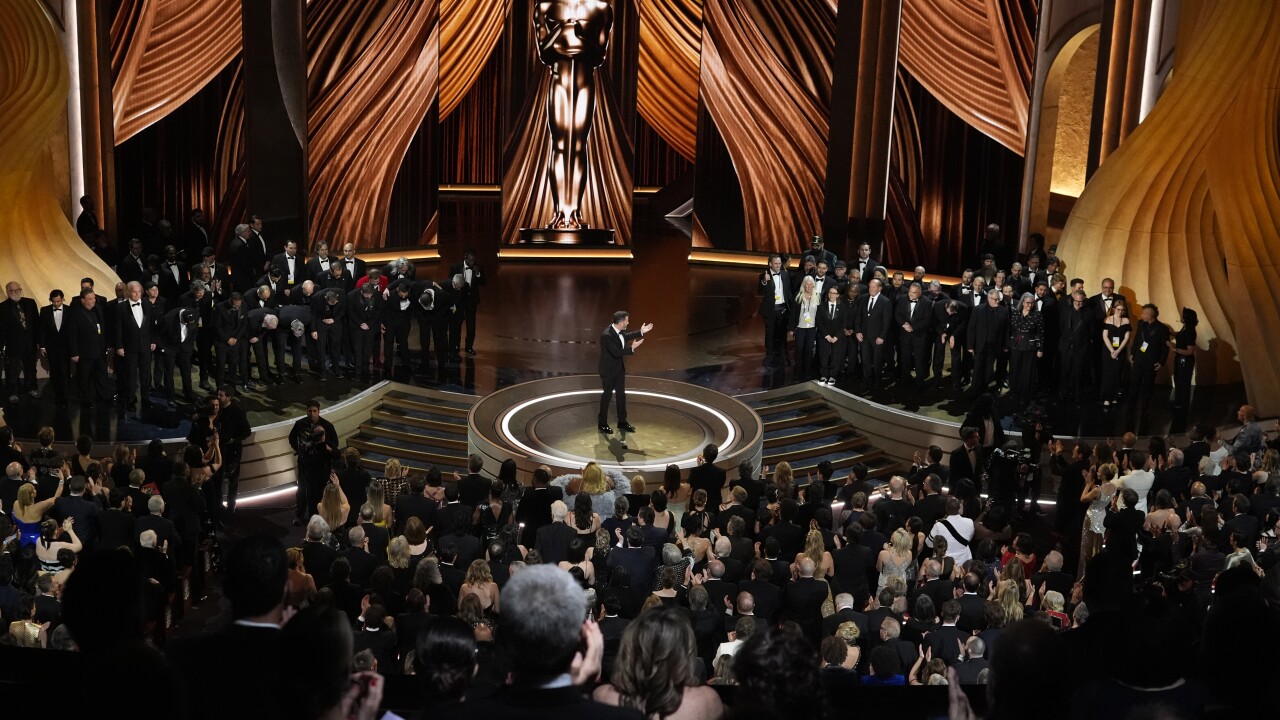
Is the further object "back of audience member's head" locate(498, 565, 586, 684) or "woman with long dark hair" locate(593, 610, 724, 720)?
"woman with long dark hair" locate(593, 610, 724, 720)

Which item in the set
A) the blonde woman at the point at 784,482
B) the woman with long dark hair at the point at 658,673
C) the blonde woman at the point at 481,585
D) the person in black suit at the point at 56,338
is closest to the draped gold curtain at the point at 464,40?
the person in black suit at the point at 56,338

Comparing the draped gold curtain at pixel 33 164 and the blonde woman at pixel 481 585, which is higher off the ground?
the draped gold curtain at pixel 33 164

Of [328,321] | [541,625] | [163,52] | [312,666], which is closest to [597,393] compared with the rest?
[328,321]

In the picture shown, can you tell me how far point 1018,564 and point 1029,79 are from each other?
1177cm

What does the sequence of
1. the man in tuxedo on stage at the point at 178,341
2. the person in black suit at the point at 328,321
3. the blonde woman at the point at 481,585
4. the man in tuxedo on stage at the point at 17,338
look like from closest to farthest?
the blonde woman at the point at 481,585
the man in tuxedo on stage at the point at 17,338
the man in tuxedo on stage at the point at 178,341
the person in black suit at the point at 328,321

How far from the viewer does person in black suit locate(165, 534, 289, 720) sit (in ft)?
12.2

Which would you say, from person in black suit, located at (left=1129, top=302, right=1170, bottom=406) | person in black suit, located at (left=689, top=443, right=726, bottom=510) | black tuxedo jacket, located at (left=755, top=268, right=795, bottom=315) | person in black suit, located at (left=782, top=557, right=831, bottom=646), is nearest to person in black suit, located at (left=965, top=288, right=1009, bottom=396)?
person in black suit, located at (left=1129, top=302, right=1170, bottom=406)

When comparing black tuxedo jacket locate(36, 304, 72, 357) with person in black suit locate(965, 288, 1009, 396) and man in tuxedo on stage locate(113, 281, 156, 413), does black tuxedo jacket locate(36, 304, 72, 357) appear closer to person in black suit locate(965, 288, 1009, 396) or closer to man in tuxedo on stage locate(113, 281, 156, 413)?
man in tuxedo on stage locate(113, 281, 156, 413)

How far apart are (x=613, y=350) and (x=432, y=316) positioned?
9.10 ft

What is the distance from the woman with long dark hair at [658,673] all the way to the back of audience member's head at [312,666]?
0.89m

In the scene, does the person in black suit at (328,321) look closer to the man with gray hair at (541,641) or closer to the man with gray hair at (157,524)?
the man with gray hair at (157,524)

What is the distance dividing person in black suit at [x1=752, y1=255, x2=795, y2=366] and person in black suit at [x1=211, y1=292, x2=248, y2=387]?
5.69 m

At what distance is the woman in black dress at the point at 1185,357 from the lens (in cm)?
1415

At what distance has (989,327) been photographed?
46.9ft
